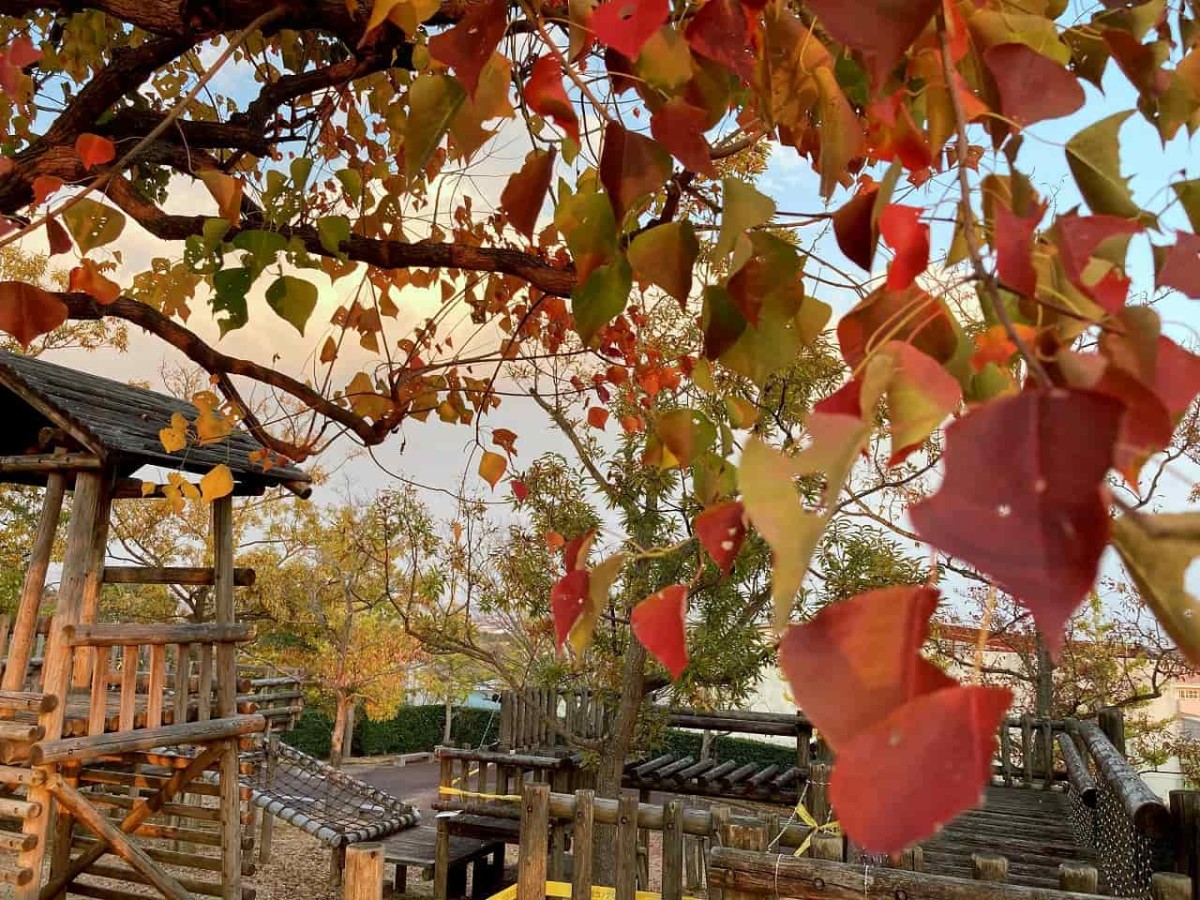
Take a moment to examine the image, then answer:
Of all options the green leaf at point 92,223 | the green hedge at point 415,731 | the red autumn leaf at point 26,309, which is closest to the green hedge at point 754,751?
the green hedge at point 415,731

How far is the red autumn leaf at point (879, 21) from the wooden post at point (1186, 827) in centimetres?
312

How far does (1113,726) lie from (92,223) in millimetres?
7029

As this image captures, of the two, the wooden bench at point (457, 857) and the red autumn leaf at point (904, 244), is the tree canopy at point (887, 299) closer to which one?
the red autumn leaf at point (904, 244)

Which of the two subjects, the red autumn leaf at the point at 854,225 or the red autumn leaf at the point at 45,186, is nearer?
the red autumn leaf at the point at 854,225

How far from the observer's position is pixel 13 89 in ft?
A: 3.99

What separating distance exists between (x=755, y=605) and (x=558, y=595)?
691 centimetres

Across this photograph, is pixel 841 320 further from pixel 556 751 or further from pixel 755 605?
pixel 556 751

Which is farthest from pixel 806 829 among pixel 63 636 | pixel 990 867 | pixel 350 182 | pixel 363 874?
pixel 63 636

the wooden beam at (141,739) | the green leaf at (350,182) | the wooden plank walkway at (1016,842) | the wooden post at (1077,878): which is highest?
the green leaf at (350,182)

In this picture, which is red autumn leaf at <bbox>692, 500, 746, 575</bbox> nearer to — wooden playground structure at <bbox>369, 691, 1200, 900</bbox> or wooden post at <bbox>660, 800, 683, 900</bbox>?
wooden playground structure at <bbox>369, 691, 1200, 900</bbox>

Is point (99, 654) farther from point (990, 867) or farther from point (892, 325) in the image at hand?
point (892, 325)

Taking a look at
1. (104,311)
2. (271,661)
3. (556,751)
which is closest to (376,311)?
(104,311)

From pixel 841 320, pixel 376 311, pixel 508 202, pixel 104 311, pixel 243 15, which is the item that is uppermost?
pixel 243 15

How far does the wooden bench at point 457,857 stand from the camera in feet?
27.1
